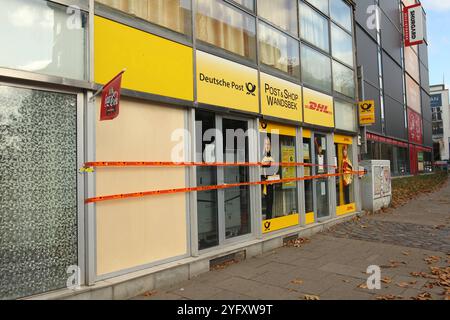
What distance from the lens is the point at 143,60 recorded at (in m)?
5.07

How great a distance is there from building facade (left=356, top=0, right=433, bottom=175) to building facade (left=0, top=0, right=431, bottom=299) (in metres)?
5.85

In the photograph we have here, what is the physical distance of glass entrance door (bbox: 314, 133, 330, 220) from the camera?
941 cm

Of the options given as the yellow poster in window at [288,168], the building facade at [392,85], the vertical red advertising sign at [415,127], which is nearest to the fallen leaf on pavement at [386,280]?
the yellow poster in window at [288,168]

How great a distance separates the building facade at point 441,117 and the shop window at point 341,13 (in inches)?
2623

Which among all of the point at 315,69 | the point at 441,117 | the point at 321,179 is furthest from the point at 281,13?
the point at 441,117

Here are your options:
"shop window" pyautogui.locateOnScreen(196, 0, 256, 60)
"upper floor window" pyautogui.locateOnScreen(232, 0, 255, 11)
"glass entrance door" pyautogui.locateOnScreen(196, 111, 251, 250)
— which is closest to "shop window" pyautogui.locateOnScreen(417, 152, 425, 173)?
"upper floor window" pyautogui.locateOnScreen(232, 0, 255, 11)

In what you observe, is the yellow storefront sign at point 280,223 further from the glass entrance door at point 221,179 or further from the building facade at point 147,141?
the glass entrance door at point 221,179

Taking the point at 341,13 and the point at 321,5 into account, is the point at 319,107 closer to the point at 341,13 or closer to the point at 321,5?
the point at 321,5

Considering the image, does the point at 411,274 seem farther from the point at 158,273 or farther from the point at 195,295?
the point at 158,273

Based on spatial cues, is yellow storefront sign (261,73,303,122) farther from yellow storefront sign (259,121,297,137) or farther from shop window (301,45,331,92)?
shop window (301,45,331,92)

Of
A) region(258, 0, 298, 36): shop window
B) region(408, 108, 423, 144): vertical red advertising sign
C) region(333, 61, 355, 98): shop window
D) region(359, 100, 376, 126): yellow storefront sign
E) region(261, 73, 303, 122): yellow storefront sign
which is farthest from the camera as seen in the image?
region(408, 108, 423, 144): vertical red advertising sign

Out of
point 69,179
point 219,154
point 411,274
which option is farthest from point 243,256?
point 69,179

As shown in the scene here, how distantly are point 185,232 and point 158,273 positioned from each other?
0.86 metres

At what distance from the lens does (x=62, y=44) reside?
4.28 meters
